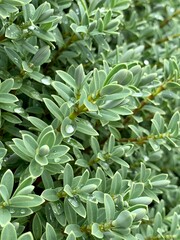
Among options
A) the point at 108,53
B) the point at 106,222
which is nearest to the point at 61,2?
Answer: the point at 108,53

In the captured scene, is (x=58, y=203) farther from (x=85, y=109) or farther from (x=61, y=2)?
(x=61, y=2)

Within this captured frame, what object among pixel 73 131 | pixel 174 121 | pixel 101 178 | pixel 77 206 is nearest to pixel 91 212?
pixel 77 206

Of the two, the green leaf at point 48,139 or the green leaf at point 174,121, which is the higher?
the green leaf at point 48,139

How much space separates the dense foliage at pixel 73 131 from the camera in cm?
120

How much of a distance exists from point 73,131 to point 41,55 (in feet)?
0.98

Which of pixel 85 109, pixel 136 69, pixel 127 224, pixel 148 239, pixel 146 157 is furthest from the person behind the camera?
pixel 146 157

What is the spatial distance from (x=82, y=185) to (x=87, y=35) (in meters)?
0.55

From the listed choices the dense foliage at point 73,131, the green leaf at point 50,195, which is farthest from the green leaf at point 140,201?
the green leaf at point 50,195

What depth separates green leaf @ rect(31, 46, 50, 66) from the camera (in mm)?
1396

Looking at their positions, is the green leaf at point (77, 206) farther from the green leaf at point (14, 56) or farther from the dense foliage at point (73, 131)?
the green leaf at point (14, 56)

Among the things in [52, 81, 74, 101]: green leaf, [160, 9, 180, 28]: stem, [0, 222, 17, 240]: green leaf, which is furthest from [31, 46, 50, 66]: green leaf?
[160, 9, 180, 28]: stem

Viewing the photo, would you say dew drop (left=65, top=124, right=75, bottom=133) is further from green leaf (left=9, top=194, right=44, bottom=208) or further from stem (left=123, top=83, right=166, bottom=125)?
stem (left=123, top=83, right=166, bottom=125)

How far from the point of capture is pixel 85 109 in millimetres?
1261

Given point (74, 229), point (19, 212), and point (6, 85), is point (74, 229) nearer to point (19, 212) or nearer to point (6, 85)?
Result: point (19, 212)
